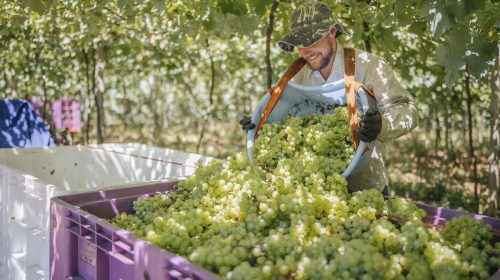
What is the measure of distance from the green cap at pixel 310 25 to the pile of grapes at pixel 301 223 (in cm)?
34

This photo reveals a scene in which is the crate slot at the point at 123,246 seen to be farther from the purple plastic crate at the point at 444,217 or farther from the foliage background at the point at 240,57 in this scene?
the foliage background at the point at 240,57

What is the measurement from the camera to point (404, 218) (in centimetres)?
157

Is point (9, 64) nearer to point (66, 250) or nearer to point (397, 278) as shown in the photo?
point (66, 250)

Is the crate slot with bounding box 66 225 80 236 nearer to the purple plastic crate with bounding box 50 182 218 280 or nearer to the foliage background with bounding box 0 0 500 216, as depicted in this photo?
the purple plastic crate with bounding box 50 182 218 280

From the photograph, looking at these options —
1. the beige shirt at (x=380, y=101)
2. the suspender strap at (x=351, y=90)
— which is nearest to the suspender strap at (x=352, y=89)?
the suspender strap at (x=351, y=90)

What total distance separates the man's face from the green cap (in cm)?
6

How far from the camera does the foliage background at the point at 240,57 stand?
2.29 meters

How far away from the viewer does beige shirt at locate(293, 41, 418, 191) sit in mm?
1944

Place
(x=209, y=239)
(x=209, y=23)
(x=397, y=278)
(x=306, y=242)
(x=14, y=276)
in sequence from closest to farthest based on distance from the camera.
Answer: (x=397, y=278) → (x=306, y=242) → (x=209, y=239) → (x=14, y=276) → (x=209, y=23)

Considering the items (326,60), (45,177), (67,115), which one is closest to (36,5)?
(326,60)

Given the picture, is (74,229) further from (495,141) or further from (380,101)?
(495,141)

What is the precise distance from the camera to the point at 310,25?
6.84ft

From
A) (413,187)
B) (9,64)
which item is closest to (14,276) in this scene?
(413,187)

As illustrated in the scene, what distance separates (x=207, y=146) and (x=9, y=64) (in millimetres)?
4889
